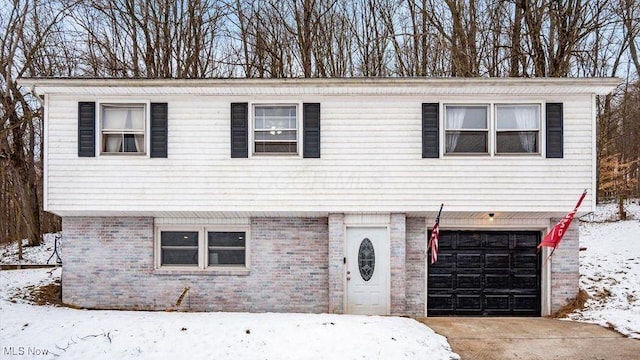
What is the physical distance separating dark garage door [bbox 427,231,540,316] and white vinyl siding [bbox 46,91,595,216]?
130 cm

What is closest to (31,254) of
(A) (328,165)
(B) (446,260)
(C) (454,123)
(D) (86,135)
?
(D) (86,135)

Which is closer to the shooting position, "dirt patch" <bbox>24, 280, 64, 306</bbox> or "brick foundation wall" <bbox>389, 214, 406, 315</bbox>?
"brick foundation wall" <bbox>389, 214, 406, 315</bbox>

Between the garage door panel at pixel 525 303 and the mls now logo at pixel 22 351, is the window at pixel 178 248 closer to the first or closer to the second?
the mls now logo at pixel 22 351

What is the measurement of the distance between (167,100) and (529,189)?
8045mm

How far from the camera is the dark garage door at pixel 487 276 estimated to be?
1039cm

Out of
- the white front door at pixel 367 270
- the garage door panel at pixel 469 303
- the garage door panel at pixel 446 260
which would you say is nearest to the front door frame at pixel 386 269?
the white front door at pixel 367 270

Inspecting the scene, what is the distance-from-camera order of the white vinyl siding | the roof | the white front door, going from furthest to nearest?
1. the white front door
2. the white vinyl siding
3. the roof

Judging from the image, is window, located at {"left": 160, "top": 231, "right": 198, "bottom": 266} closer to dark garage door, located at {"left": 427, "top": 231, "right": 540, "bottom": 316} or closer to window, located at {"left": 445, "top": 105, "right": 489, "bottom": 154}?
dark garage door, located at {"left": 427, "top": 231, "right": 540, "bottom": 316}

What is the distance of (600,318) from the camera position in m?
8.98

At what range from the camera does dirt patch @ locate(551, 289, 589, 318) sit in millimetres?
9836

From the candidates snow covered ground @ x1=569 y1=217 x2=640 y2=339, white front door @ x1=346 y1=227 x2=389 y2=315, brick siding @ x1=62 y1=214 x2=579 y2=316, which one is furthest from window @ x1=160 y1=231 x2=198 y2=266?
snow covered ground @ x1=569 y1=217 x2=640 y2=339

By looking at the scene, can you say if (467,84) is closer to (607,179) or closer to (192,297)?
(192,297)

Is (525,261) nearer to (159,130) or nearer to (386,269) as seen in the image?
(386,269)

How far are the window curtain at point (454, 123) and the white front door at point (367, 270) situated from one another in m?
2.36
